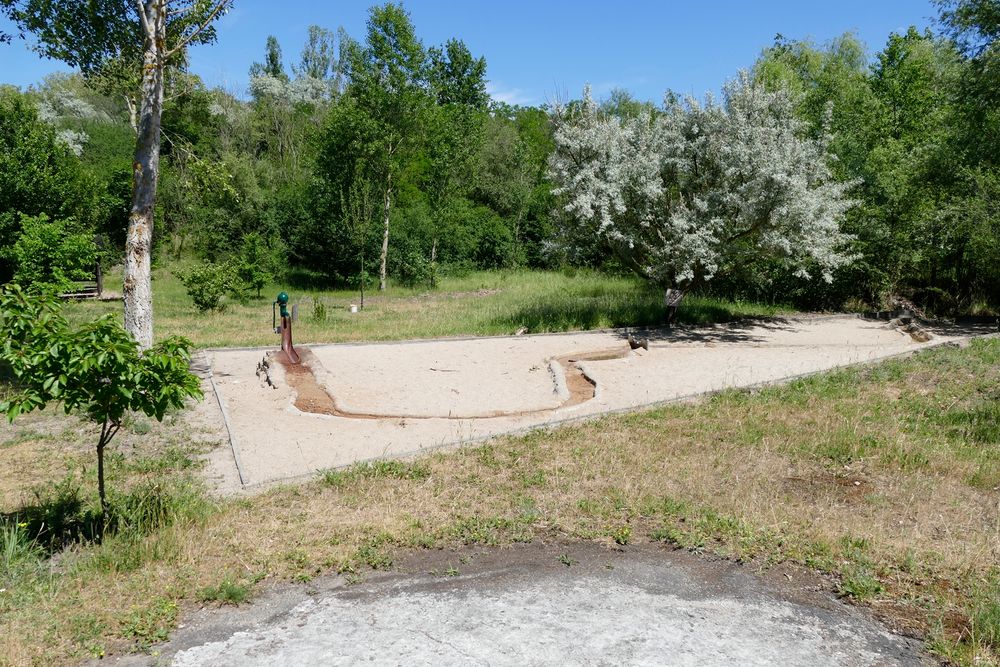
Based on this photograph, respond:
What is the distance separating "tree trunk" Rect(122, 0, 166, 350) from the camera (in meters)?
8.97

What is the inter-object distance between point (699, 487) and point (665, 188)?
939 centimetres

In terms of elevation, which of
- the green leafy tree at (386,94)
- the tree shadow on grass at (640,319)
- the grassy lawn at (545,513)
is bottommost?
the grassy lawn at (545,513)

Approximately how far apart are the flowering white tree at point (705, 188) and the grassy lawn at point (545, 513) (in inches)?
220

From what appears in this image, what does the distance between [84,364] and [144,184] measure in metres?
5.36

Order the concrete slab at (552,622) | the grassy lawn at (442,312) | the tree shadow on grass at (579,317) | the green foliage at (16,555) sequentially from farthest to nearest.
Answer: the tree shadow on grass at (579,317) → the grassy lawn at (442,312) → the green foliage at (16,555) → the concrete slab at (552,622)

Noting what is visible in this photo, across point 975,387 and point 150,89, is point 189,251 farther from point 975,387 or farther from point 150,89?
point 975,387

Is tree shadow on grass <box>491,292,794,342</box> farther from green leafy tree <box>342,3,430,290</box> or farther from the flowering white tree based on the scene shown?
green leafy tree <box>342,3,430,290</box>

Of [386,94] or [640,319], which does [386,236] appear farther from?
[640,319]

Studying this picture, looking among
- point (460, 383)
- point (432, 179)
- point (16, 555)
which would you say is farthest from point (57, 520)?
point (432, 179)

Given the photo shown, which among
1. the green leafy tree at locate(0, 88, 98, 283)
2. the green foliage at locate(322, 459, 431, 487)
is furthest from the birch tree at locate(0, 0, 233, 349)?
the green leafy tree at locate(0, 88, 98, 283)

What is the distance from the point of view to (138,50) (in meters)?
10.4

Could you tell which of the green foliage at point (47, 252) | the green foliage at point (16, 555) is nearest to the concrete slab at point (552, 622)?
the green foliage at point (16, 555)

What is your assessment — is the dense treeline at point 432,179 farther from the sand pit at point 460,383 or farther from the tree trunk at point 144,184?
the sand pit at point 460,383

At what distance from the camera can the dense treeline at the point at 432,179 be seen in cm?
1564
